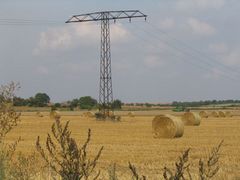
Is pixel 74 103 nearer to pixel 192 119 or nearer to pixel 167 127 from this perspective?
pixel 192 119

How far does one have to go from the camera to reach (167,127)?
32406 millimetres

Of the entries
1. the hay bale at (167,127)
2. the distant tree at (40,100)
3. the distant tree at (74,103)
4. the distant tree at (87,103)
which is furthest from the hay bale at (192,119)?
the distant tree at (87,103)

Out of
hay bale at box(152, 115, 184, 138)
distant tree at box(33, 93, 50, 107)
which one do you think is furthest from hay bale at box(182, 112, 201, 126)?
distant tree at box(33, 93, 50, 107)

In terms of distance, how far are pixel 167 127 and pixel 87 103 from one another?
11096 cm

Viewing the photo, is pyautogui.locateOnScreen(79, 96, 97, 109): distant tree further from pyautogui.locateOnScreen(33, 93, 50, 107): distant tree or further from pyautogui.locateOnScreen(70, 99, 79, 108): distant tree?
pyautogui.locateOnScreen(33, 93, 50, 107): distant tree

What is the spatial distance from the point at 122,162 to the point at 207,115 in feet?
194

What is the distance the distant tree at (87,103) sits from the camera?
140 meters

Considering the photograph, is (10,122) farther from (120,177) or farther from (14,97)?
(120,177)

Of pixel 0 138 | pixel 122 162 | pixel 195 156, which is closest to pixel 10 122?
pixel 0 138

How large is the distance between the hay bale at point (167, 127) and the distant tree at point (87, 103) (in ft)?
348

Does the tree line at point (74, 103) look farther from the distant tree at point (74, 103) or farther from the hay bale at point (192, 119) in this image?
the hay bale at point (192, 119)

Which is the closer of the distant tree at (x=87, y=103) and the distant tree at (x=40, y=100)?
the distant tree at (x=40, y=100)

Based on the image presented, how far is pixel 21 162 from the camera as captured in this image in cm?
498

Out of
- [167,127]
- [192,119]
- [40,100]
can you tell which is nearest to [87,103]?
[40,100]
